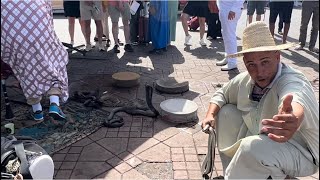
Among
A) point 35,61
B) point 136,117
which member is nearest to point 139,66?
point 136,117

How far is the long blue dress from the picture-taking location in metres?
6.50

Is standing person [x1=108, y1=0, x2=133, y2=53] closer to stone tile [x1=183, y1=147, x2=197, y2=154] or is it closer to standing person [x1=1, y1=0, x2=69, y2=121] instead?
standing person [x1=1, y1=0, x2=69, y2=121]

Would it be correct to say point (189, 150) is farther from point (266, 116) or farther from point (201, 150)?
point (266, 116)

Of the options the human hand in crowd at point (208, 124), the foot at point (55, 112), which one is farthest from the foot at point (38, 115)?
the human hand in crowd at point (208, 124)

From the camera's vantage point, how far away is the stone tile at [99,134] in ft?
10.8

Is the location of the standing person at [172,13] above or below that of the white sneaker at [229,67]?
above

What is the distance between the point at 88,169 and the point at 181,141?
95cm

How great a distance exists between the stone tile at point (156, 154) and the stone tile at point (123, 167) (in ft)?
0.57

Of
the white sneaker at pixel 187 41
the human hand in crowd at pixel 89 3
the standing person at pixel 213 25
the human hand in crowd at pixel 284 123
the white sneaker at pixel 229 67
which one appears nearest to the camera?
the human hand in crowd at pixel 284 123

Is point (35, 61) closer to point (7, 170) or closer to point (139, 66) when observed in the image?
point (7, 170)

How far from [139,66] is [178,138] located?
8.86 feet

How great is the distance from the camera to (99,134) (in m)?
3.38

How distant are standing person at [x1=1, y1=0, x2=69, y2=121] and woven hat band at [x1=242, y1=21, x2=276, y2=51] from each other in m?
2.08

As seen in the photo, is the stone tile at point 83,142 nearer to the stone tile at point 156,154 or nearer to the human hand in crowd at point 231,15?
the stone tile at point 156,154
